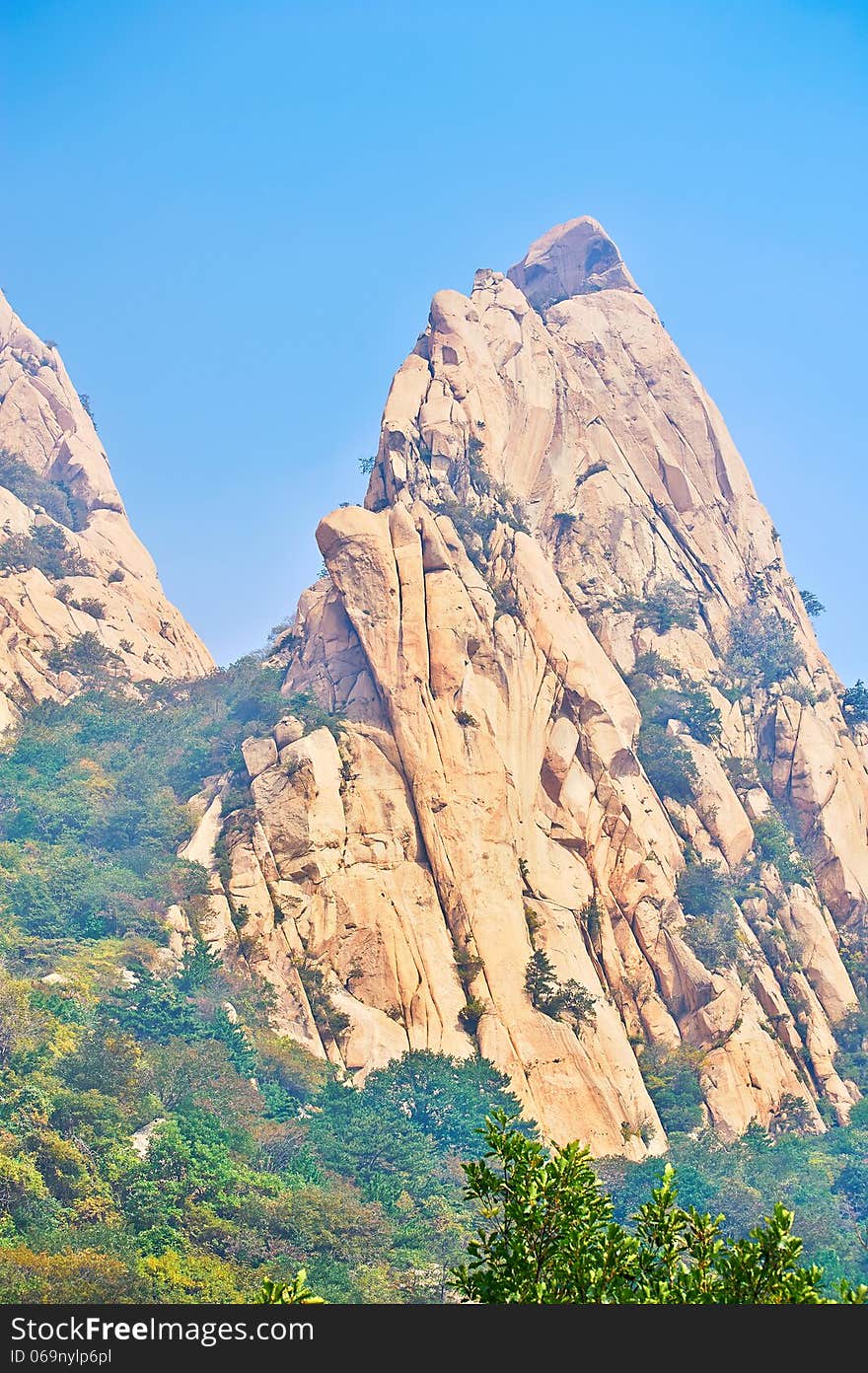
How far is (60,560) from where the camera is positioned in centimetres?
7419

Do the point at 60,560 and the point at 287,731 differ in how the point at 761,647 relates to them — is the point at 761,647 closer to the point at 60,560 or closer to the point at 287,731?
the point at 287,731

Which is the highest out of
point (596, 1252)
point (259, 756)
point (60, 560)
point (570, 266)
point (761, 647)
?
point (570, 266)

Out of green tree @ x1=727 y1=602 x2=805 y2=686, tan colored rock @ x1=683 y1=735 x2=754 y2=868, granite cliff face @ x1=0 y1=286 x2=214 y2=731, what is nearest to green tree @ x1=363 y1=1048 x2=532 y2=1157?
tan colored rock @ x1=683 y1=735 x2=754 y2=868

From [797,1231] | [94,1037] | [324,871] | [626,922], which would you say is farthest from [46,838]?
[797,1231]

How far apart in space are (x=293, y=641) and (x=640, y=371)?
3411cm

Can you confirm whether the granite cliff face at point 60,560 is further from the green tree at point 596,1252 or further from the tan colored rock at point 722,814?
the green tree at point 596,1252

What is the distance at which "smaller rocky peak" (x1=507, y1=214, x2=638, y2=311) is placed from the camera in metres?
93.1

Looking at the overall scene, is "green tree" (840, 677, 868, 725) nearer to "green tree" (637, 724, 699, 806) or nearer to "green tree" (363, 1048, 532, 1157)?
"green tree" (637, 724, 699, 806)

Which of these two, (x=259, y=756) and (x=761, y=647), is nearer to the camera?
(x=259, y=756)

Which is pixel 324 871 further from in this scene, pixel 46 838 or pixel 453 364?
pixel 453 364

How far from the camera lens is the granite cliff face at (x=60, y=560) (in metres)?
62.7

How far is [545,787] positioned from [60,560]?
35441 millimetres

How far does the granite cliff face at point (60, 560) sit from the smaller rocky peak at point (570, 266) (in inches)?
1345

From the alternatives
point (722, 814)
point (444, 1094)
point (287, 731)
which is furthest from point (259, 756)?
point (722, 814)
